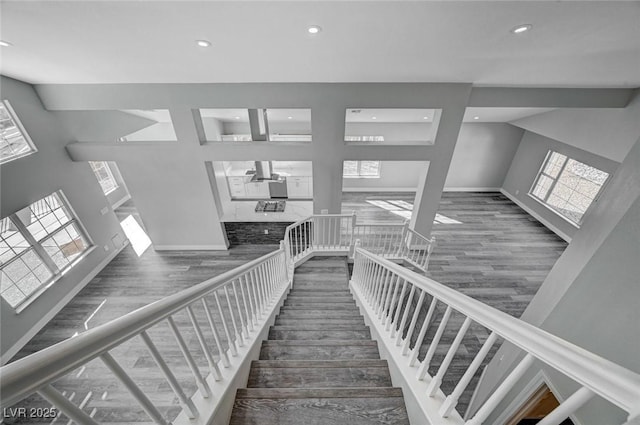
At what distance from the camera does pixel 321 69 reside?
3.12 m

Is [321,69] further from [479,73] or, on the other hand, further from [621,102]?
[621,102]

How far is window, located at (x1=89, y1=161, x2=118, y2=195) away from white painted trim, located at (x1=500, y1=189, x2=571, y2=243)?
12.5m

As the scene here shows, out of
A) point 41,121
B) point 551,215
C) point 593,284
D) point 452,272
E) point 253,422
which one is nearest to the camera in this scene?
point 253,422

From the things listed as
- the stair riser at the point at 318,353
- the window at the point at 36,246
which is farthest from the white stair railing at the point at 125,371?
the window at the point at 36,246

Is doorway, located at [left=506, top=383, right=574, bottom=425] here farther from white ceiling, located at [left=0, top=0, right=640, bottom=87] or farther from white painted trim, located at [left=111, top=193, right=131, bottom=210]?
white painted trim, located at [left=111, top=193, right=131, bottom=210]

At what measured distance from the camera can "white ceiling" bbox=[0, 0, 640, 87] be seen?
6.23ft

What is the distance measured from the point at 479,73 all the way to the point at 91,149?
21.0ft

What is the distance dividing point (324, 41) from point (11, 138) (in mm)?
4925

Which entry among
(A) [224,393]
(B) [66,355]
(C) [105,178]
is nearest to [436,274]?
(A) [224,393]

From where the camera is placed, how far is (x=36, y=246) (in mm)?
3934

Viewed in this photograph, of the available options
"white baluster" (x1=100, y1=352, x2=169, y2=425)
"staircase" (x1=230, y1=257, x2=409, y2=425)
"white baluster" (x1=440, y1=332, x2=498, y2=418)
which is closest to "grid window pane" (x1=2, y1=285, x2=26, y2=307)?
"staircase" (x1=230, y1=257, x2=409, y2=425)

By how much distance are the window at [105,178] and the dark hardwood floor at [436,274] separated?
10.2ft

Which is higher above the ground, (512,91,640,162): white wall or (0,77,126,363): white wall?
(512,91,640,162): white wall

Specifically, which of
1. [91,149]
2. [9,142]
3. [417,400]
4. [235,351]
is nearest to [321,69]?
[235,351]
